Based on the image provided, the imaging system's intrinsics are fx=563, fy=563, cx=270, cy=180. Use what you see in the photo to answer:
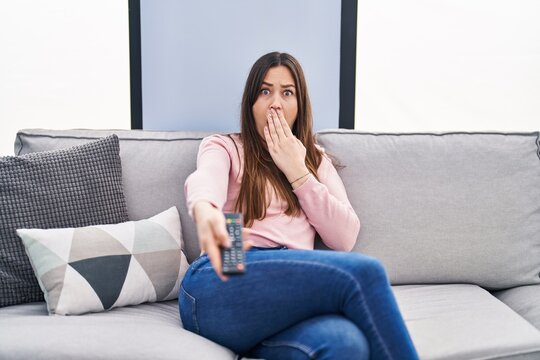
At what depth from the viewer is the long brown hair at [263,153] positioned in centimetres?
167

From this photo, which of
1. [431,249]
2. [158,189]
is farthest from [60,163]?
[431,249]

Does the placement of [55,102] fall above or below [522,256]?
above

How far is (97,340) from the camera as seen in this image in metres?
1.27

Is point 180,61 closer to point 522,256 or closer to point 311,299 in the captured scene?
point 311,299

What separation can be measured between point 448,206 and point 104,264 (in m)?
1.11

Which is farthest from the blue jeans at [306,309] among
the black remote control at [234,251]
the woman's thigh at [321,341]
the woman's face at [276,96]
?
the woman's face at [276,96]

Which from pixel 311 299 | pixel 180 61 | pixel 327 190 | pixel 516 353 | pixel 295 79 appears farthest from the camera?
pixel 180 61

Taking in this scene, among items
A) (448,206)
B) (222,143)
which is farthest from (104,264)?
(448,206)

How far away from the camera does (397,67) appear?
2375 millimetres

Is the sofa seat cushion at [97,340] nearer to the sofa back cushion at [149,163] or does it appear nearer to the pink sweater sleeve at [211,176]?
the pink sweater sleeve at [211,176]

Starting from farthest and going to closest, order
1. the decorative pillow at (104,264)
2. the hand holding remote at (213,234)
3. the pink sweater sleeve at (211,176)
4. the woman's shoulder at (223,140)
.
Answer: the woman's shoulder at (223,140)
the decorative pillow at (104,264)
the pink sweater sleeve at (211,176)
the hand holding remote at (213,234)

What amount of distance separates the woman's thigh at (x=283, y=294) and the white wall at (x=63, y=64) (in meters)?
1.23

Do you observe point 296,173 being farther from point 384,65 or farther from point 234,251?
point 384,65

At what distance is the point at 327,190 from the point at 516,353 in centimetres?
66
